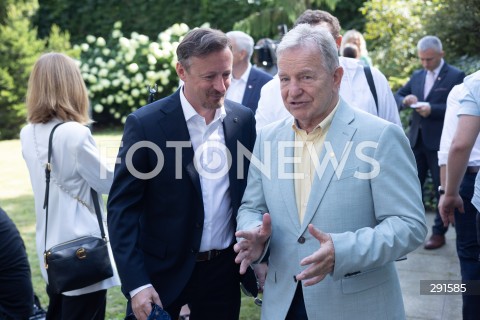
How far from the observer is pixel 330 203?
2562mm

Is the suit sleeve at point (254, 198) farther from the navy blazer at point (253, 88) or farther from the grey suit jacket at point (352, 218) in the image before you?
the navy blazer at point (253, 88)

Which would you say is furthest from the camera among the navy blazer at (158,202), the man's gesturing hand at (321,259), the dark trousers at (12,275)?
the dark trousers at (12,275)

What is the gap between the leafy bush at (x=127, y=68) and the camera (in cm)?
1731

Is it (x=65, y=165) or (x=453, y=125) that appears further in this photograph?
(x=453, y=125)

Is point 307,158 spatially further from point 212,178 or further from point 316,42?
point 212,178

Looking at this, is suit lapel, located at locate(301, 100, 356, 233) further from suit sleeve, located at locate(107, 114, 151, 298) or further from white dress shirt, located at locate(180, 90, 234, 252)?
suit sleeve, located at locate(107, 114, 151, 298)

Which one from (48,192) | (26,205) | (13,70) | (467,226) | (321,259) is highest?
(321,259)

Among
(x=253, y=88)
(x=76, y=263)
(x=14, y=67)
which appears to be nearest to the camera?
(x=76, y=263)

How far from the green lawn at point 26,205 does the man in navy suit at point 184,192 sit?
1370 millimetres

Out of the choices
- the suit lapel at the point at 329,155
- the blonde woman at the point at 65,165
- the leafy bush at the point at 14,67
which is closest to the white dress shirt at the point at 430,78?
the blonde woman at the point at 65,165

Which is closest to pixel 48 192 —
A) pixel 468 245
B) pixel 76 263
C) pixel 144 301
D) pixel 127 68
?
pixel 76 263

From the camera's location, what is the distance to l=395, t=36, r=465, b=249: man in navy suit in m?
7.52

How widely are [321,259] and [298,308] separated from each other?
467 mm

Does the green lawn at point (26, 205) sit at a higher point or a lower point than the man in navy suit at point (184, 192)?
lower
